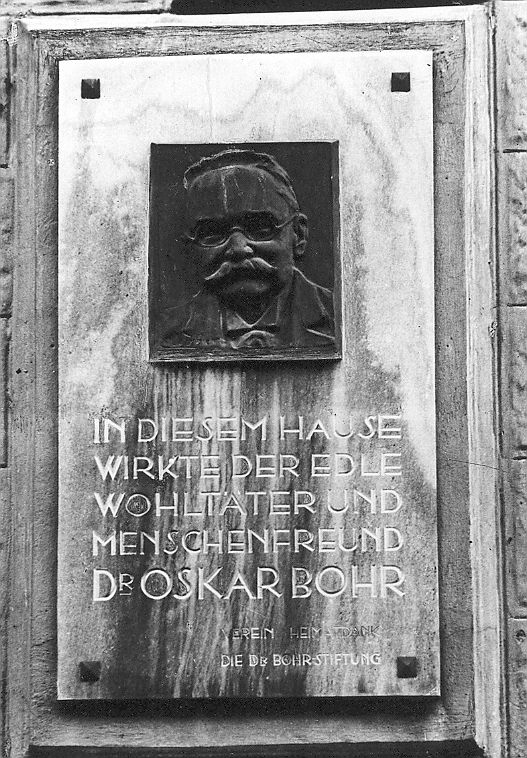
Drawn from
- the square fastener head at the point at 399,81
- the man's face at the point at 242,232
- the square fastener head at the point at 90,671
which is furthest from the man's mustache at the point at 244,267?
the square fastener head at the point at 90,671

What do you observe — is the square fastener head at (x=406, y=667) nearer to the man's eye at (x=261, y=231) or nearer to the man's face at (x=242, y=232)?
the man's face at (x=242, y=232)

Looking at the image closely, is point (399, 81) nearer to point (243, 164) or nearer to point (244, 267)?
point (243, 164)

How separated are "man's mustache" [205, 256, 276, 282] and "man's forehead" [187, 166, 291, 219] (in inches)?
7.5

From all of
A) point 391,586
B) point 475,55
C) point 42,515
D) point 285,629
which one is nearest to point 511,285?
point 475,55

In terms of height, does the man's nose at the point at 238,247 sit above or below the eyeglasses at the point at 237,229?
below

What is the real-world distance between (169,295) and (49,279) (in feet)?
1.64

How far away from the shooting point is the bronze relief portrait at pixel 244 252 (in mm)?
4609

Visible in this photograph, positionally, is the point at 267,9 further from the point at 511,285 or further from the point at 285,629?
the point at 285,629

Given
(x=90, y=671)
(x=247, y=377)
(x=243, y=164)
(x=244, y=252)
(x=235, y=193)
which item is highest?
(x=243, y=164)

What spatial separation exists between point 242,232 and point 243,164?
279 millimetres

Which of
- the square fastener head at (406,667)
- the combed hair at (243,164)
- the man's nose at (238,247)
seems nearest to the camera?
the square fastener head at (406,667)

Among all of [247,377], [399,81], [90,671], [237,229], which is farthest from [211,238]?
[90,671]

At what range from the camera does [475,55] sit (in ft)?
15.9

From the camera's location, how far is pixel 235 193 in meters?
4.61
